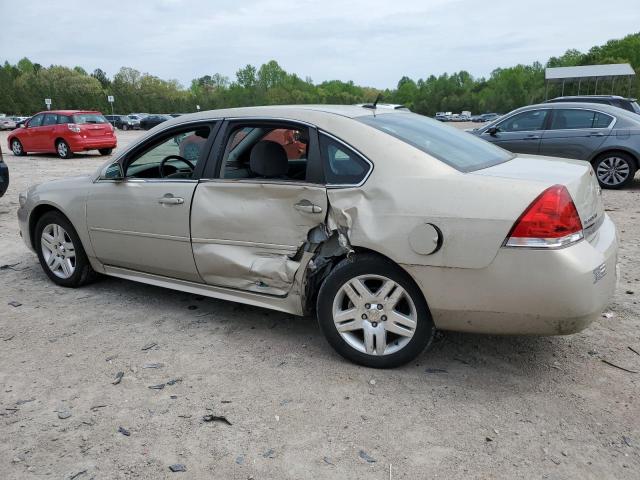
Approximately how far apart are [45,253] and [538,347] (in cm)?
423

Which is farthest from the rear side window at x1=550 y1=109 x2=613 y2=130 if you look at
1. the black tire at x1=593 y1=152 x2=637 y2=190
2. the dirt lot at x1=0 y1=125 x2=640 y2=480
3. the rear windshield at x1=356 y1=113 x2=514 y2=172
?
the rear windshield at x1=356 y1=113 x2=514 y2=172

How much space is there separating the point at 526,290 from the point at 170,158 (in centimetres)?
298

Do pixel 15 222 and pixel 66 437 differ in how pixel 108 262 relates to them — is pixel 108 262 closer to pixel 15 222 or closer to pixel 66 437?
pixel 66 437

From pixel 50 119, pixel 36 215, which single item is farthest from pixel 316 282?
pixel 50 119

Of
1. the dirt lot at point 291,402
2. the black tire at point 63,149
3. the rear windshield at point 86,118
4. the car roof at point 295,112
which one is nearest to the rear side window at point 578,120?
the dirt lot at point 291,402

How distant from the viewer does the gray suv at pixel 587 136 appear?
955 centimetres

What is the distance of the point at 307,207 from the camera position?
3363 mm

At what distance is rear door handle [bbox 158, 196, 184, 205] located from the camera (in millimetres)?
3900

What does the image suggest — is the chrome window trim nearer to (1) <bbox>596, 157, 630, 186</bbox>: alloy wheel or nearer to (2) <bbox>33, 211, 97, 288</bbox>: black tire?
(2) <bbox>33, 211, 97, 288</bbox>: black tire

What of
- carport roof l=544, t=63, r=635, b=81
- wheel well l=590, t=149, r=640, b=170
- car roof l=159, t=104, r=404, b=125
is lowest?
wheel well l=590, t=149, r=640, b=170

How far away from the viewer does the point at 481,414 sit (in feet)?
9.33

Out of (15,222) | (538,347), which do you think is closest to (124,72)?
(15,222)

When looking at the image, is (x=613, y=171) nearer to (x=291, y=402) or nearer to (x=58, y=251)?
(x=291, y=402)

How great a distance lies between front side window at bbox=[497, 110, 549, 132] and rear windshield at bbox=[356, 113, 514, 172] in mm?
6890
